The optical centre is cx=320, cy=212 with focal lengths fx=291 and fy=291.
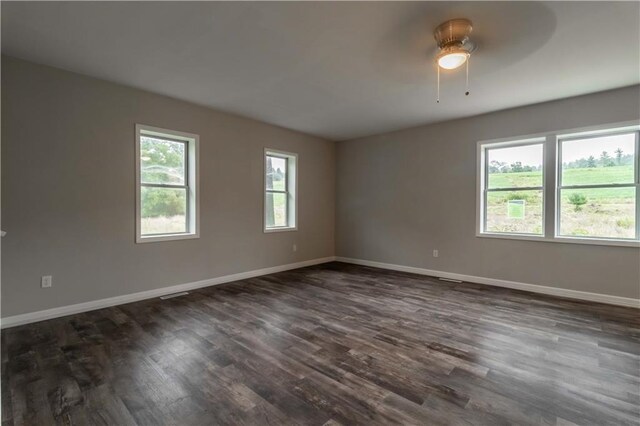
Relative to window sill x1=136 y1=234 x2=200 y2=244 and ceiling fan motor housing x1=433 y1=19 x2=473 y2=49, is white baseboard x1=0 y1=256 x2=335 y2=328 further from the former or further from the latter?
ceiling fan motor housing x1=433 y1=19 x2=473 y2=49

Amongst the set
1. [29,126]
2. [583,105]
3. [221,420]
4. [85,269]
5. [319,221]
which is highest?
[583,105]

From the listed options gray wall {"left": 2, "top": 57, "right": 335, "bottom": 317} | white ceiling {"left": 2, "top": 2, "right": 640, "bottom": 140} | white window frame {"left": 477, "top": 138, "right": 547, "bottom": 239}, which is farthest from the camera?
white window frame {"left": 477, "top": 138, "right": 547, "bottom": 239}

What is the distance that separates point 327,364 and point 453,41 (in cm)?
282

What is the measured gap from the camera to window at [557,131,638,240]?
3.68m

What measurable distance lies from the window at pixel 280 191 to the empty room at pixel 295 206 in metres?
0.05

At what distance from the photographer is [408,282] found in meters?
4.72

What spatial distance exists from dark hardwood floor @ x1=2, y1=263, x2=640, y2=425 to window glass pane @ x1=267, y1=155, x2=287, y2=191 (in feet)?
8.39

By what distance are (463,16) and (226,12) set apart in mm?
1836

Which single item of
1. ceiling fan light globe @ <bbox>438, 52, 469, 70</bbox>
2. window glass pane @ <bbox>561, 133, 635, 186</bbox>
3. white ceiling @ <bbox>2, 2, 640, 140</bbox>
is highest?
white ceiling @ <bbox>2, 2, 640, 140</bbox>

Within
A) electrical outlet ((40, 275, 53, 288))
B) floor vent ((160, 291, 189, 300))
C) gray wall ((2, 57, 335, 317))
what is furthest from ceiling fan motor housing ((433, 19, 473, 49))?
electrical outlet ((40, 275, 53, 288))

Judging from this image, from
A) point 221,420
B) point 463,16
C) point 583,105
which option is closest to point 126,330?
point 221,420

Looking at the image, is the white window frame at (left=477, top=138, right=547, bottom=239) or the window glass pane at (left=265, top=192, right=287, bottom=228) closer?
the white window frame at (left=477, top=138, right=547, bottom=239)

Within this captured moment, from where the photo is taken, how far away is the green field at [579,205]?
3.71m

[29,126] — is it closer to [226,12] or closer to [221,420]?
[226,12]
